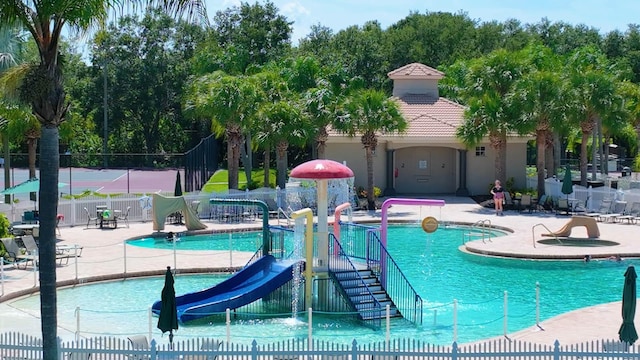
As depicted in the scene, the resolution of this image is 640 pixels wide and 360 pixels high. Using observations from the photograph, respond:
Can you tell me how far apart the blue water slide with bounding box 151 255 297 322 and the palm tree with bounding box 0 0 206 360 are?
676 centimetres

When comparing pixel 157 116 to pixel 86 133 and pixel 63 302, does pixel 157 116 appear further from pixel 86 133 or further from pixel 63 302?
pixel 63 302

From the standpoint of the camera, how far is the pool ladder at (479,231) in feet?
105

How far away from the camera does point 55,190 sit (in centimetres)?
1190

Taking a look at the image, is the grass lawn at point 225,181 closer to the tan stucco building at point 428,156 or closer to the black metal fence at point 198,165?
the black metal fence at point 198,165

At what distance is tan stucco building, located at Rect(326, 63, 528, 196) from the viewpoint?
43406 millimetres

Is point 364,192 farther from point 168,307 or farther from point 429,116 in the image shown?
point 168,307

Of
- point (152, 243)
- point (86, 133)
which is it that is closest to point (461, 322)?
point (152, 243)

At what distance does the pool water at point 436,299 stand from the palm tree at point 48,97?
4.55 m

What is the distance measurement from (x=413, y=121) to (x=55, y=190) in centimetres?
3388

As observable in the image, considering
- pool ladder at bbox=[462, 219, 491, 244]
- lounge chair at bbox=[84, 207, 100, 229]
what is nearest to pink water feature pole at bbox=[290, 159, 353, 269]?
pool ladder at bbox=[462, 219, 491, 244]

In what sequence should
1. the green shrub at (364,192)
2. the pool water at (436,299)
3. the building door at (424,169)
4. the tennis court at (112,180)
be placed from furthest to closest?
the tennis court at (112,180) < the building door at (424,169) < the green shrub at (364,192) < the pool water at (436,299)

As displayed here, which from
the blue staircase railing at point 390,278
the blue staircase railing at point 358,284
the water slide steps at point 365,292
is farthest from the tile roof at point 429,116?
the water slide steps at point 365,292

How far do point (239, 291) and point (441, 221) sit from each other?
17.1 metres

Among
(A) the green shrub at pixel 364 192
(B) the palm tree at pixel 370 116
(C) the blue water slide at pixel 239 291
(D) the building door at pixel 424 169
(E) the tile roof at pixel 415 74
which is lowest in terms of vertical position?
(C) the blue water slide at pixel 239 291
